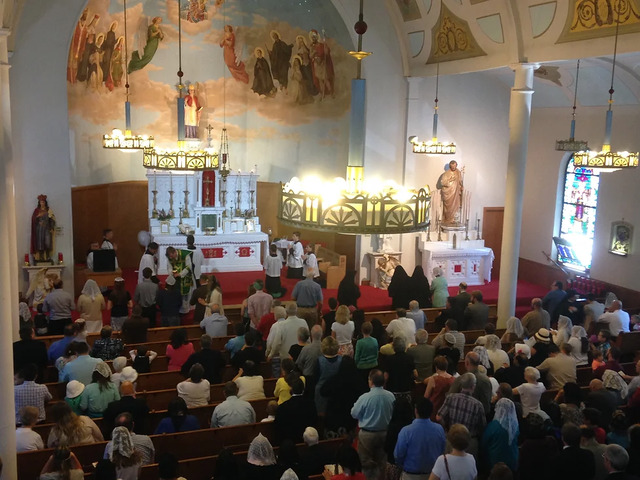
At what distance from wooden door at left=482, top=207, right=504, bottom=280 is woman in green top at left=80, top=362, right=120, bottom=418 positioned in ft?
43.1

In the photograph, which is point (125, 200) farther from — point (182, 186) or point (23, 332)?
point (23, 332)

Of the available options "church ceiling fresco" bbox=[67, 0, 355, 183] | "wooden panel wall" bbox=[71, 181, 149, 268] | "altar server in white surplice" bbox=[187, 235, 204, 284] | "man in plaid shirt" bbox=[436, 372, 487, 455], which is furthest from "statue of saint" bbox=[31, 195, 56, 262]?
"man in plaid shirt" bbox=[436, 372, 487, 455]

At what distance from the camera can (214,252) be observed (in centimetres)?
1769

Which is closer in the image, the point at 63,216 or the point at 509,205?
the point at 509,205

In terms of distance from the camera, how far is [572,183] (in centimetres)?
1775

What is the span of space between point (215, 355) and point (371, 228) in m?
4.70

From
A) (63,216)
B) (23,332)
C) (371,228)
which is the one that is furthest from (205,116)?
(371,228)

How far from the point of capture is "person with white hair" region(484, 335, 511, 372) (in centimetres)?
880

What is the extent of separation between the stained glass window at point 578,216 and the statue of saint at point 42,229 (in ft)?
40.5

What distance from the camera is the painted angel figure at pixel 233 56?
61.8 feet

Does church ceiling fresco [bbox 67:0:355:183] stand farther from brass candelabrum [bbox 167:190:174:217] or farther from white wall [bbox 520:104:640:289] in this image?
white wall [bbox 520:104:640:289]

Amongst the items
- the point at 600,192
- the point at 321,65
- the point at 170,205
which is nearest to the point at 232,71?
the point at 321,65

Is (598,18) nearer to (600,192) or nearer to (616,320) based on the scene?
(616,320)

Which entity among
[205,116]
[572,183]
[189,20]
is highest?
[189,20]
